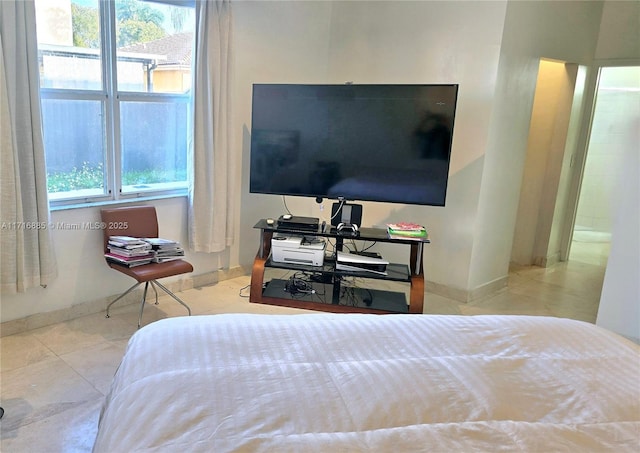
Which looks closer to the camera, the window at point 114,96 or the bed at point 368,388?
the bed at point 368,388

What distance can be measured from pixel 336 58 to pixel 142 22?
1.76 metres

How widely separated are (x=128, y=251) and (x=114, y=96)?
1.05 metres

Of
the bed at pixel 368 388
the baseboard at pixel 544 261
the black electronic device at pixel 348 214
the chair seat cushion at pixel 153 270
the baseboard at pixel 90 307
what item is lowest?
the baseboard at pixel 90 307

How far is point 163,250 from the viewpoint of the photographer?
3357 millimetres

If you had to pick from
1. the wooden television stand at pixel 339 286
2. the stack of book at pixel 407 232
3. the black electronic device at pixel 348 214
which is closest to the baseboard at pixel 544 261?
the wooden television stand at pixel 339 286

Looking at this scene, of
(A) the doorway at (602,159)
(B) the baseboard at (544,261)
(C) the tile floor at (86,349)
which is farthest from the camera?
(B) the baseboard at (544,261)

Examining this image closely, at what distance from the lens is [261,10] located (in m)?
4.01

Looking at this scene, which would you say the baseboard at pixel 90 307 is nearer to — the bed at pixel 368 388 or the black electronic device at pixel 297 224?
the black electronic device at pixel 297 224

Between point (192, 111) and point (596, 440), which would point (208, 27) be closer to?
point (192, 111)

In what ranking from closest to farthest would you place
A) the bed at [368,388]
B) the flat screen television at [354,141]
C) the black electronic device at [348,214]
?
the bed at [368,388] < the flat screen television at [354,141] < the black electronic device at [348,214]

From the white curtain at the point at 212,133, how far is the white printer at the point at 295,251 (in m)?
0.55

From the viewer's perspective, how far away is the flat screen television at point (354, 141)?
11.5 feet

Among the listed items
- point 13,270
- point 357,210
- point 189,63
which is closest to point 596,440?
point 357,210

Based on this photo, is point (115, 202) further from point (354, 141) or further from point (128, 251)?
point (354, 141)
